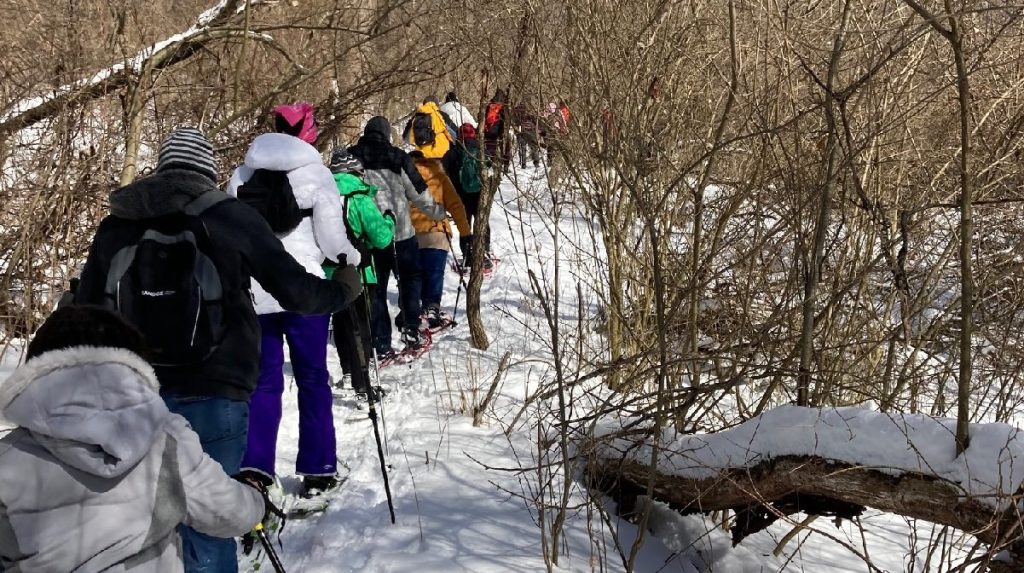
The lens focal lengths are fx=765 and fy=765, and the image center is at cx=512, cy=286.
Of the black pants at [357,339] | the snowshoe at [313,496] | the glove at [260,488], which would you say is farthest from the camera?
the black pants at [357,339]

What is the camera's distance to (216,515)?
196 cm

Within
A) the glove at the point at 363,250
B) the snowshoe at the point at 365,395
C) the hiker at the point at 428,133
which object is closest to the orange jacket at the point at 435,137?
the hiker at the point at 428,133

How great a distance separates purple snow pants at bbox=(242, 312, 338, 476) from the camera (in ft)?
11.8

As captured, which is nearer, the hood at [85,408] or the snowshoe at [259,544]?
the hood at [85,408]

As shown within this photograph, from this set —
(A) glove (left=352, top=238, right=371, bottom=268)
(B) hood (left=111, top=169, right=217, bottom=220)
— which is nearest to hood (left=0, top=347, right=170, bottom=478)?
(B) hood (left=111, top=169, right=217, bottom=220)

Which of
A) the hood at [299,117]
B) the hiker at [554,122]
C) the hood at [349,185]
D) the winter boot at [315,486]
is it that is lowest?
the winter boot at [315,486]

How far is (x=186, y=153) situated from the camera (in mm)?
2598

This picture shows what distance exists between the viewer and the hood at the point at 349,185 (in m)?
5.07

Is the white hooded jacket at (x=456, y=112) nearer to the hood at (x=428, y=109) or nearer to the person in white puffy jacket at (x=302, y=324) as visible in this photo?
the hood at (x=428, y=109)

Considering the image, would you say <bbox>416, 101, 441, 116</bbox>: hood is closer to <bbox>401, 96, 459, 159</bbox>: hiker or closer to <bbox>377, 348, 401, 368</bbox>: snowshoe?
<bbox>401, 96, 459, 159</bbox>: hiker

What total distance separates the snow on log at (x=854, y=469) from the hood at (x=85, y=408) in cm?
180

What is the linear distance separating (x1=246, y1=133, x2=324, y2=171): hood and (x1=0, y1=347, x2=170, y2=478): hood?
1.96m

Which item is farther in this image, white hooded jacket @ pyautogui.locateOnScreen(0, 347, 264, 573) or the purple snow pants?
the purple snow pants

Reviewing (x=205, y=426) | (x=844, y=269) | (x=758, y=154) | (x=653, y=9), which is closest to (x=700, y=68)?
(x=653, y=9)
